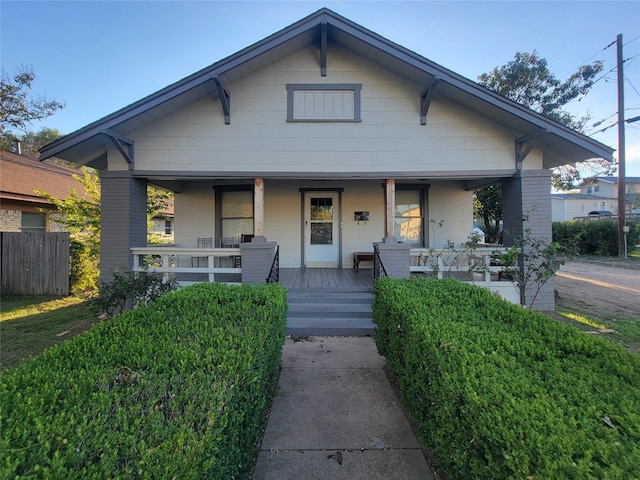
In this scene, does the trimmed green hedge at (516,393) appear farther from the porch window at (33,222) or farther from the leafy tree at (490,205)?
the porch window at (33,222)

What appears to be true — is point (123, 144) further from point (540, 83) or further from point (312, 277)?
point (540, 83)

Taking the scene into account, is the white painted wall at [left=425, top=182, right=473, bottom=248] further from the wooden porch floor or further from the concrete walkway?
the concrete walkway

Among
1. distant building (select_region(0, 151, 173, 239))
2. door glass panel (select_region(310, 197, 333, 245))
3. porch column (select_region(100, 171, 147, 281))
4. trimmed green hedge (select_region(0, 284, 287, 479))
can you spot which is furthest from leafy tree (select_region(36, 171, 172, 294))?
trimmed green hedge (select_region(0, 284, 287, 479))

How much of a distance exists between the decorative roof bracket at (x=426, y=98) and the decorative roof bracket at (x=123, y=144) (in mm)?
6381

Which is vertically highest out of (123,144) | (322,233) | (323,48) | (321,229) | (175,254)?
(323,48)

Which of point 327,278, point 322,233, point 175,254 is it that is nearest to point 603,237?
point 322,233

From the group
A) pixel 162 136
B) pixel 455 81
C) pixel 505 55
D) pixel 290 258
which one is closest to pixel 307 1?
pixel 455 81

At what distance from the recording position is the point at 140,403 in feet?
4.75

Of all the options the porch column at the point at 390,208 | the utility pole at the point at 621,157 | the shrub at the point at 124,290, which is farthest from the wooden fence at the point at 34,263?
the utility pole at the point at 621,157

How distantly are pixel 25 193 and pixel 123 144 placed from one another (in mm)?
7808

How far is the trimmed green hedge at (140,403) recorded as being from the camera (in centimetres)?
112

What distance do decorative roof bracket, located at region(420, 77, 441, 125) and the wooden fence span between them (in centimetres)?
1001

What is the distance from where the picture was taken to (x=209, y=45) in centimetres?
862

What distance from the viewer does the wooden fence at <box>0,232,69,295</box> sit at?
8.45 m
